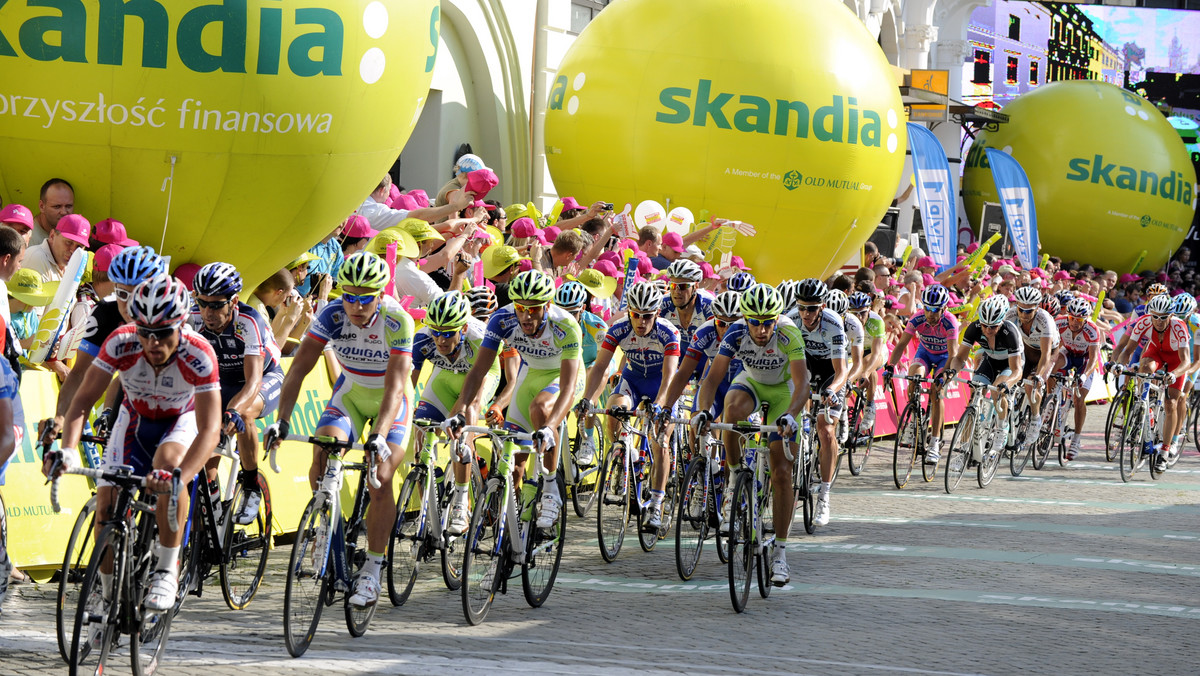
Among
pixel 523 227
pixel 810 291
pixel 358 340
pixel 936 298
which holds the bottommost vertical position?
pixel 358 340

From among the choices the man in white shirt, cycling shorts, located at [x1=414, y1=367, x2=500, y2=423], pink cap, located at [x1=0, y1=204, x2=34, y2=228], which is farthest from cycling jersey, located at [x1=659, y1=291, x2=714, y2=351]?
pink cap, located at [x1=0, y1=204, x2=34, y2=228]

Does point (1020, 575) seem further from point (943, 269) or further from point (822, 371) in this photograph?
point (943, 269)

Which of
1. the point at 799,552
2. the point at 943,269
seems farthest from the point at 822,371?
the point at 943,269

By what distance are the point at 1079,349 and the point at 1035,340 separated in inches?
54.0

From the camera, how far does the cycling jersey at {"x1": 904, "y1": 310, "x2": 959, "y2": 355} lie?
14.3m

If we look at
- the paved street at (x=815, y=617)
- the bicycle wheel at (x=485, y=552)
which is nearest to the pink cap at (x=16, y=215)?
the paved street at (x=815, y=617)

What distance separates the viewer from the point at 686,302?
11.0 m

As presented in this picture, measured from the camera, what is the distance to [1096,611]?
8727mm

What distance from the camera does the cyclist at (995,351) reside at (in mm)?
14406

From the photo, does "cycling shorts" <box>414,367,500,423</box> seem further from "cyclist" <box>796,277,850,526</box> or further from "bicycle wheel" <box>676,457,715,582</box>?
"cyclist" <box>796,277,850,526</box>

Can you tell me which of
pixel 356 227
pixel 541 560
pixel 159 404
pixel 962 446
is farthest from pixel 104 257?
pixel 962 446

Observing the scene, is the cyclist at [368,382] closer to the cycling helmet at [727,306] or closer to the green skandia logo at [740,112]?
the cycling helmet at [727,306]

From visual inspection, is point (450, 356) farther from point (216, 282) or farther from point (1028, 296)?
point (1028, 296)

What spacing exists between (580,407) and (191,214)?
9.66ft
